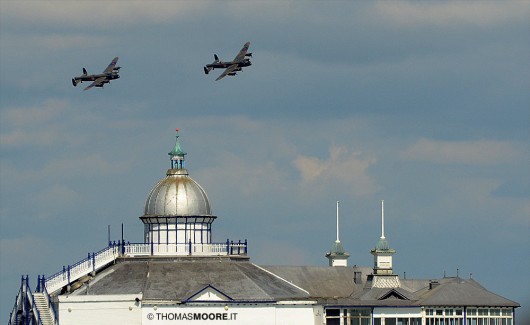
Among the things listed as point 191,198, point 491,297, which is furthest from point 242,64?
point 491,297

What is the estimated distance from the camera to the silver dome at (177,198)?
177750 millimetres

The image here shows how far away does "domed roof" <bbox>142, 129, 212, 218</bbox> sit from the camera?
178m

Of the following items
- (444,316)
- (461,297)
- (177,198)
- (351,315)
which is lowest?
(444,316)

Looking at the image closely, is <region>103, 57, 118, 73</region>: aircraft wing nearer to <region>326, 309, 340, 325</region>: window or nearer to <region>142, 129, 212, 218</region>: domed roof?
<region>142, 129, 212, 218</region>: domed roof

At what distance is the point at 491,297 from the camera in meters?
181

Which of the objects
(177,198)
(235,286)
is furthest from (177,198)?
(235,286)

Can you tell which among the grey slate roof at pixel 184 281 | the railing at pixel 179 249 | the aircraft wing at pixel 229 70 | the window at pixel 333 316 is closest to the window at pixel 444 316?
the window at pixel 333 316

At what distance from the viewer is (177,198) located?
178000 mm

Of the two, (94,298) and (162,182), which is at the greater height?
(162,182)

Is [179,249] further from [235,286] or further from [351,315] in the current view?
[351,315]

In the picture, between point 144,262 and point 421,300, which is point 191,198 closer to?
point 144,262

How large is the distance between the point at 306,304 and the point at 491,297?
17.8 m

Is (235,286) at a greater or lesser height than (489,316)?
greater

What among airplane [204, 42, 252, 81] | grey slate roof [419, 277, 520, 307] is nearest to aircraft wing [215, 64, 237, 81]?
airplane [204, 42, 252, 81]
